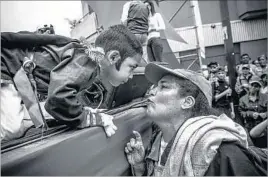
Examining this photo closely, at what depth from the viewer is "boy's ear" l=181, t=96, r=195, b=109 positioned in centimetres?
163

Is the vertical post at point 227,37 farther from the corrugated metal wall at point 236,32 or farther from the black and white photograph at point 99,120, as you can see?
the corrugated metal wall at point 236,32

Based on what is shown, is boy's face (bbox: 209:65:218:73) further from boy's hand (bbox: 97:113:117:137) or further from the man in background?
boy's hand (bbox: 97:113:117:137)

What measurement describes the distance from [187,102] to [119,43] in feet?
1.75

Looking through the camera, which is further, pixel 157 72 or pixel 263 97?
pixel 263 97

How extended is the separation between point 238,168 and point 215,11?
12.6 meters

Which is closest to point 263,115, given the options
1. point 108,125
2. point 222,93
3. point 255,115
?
point 255,115

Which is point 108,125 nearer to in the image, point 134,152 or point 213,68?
point 134,152

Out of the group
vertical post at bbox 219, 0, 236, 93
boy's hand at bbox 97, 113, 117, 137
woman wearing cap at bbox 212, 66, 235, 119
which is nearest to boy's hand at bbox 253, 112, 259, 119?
woman wearing cap at bbox 212, 66, 235, 119

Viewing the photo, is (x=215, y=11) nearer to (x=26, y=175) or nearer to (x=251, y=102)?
(x=251, y=102)

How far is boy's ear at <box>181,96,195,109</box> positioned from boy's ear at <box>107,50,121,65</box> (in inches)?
18.0

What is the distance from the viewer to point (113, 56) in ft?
5.60

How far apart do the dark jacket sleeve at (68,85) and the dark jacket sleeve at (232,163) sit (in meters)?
0.64

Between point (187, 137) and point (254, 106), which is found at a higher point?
point (187, 137)

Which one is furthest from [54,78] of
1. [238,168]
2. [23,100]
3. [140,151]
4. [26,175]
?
[238,168]
